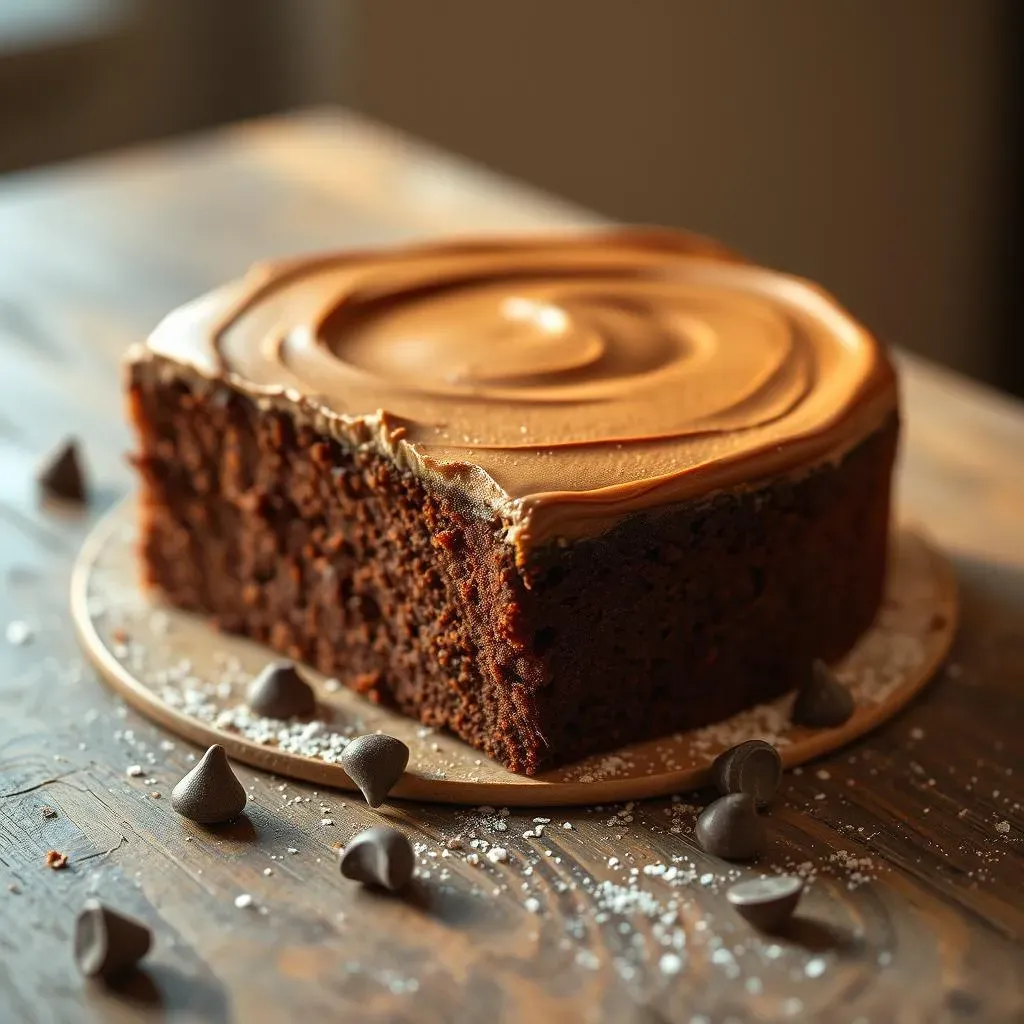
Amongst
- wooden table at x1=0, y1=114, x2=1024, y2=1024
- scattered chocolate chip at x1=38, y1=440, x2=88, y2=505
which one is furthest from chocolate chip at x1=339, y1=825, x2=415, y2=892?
scattered chocolate chip at x1=38, y1=440, x2=88, y2=505

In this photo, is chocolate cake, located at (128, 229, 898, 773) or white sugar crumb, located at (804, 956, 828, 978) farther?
chocolate cake, located at (128, 229, 898, 773)

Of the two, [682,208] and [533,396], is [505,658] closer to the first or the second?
[533,396]

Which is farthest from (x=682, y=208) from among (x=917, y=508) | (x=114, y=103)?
(x=917, y=508)

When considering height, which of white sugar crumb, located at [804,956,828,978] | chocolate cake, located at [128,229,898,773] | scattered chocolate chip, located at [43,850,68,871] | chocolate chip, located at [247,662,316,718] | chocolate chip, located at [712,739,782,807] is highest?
chocolate cake, located at [128,229,898,773]

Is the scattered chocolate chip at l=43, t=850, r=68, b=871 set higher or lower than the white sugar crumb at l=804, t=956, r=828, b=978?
lower

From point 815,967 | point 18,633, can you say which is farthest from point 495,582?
point 18,633

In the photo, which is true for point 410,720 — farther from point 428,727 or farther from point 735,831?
point 735,831

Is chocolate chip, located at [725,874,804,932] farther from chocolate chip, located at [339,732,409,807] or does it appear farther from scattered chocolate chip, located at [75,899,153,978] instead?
scattered chocolate chip, located at [75,899,153,978]
